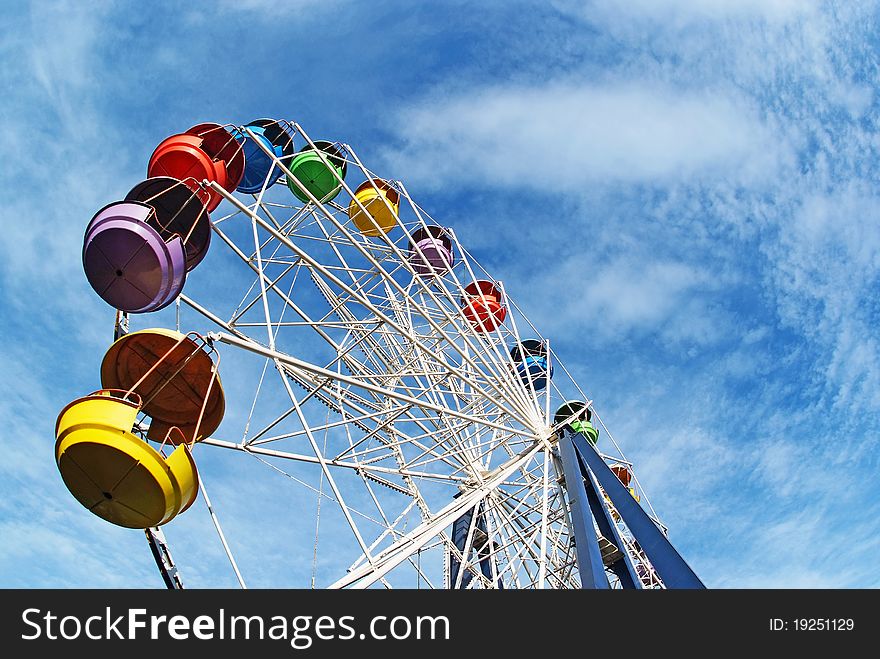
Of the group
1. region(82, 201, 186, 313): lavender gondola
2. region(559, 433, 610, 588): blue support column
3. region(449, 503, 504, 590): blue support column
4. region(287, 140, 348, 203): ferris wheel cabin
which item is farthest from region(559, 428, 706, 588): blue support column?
region(82, 201, 186, 313): lavender gondola

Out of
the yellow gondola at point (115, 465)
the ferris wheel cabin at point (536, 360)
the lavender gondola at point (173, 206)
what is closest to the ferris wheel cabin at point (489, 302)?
the ferris wheel cabin at point (536, 360)

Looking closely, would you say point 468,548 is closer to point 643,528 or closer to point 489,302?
point 643,528

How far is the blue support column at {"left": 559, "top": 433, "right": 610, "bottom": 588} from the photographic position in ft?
28.0

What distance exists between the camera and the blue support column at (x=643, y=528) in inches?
339

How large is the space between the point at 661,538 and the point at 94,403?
26.1 feet

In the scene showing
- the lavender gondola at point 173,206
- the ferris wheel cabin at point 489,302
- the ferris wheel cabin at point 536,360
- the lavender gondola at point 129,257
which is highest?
the ferris wheel cabin at point 489,302

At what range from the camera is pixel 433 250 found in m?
15.3

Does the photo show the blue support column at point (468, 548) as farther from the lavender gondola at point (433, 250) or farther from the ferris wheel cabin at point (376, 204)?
the ferris wheel cabin at point (376, 204)

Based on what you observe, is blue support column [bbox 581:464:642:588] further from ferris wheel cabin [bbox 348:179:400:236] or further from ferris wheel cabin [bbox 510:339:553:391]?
ferris wheel cabin [bbox 348:179:400:236]

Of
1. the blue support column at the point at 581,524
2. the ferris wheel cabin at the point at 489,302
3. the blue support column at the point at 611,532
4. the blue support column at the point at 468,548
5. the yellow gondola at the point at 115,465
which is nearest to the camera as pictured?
the yellow gondola at the point at 115,465

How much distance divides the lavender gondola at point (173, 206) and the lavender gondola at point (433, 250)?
20.1 ft
